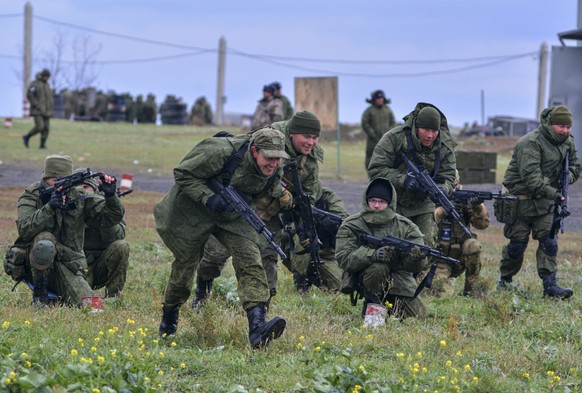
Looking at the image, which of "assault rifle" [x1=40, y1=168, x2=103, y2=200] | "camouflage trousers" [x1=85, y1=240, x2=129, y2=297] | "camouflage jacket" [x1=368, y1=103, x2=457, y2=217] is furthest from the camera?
"camouflage jacket" [x1=368, y1=103, x2=457, y2=217]

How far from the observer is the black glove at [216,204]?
796 cm

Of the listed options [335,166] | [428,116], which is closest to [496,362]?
[428,116]

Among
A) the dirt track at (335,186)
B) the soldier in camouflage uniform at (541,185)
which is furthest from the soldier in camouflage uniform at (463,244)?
the dirt track at (335,186)

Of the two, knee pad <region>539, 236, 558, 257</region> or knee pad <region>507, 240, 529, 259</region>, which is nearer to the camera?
knee pad <region>539, 236, 558, 257</region>

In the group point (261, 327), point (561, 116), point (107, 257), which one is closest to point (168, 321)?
point (261, 327)

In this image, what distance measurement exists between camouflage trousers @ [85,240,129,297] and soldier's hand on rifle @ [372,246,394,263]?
7.64 feet

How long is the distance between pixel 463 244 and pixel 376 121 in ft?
41.1

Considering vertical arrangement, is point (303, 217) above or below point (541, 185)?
below

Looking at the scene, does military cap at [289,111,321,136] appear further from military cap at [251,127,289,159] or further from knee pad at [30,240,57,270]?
knee pad at [30,240,57,270]

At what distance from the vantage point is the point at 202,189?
26.5 ft

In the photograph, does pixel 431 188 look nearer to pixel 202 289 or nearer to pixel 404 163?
pixel 404 163

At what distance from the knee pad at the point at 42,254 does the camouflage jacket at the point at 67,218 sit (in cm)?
15

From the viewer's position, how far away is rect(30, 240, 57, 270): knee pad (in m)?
9.62

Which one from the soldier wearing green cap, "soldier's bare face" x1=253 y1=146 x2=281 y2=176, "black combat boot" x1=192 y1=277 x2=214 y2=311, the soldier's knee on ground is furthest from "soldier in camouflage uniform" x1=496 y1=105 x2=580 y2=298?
the soldier's knee on ground
